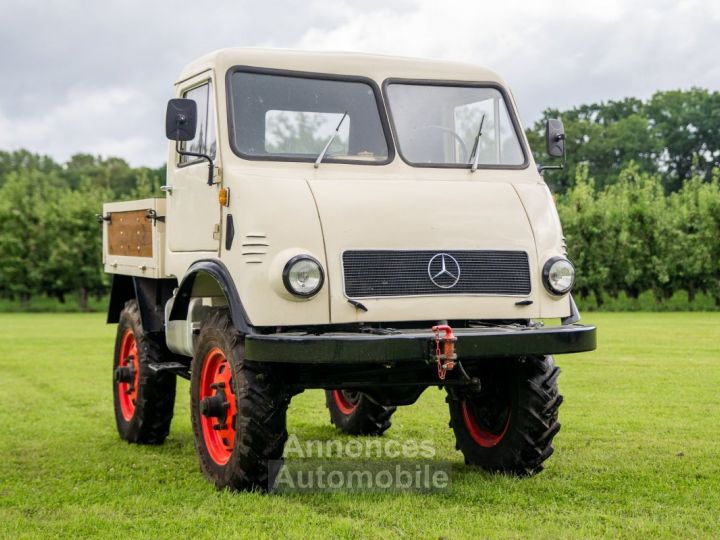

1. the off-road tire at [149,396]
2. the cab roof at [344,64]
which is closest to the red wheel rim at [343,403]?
the off-road tire at [149,396]

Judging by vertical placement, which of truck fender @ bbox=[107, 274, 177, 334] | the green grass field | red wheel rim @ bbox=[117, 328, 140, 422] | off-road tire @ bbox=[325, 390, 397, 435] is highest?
truck fender @ bbox=[107, 274, 177, 334]

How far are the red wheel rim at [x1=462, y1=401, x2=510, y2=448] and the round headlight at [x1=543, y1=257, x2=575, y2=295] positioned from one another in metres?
1.18

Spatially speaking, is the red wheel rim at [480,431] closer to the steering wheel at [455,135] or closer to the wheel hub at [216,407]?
the steering wheel at [455,135]

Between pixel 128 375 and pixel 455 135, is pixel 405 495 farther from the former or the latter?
pixel 128 375

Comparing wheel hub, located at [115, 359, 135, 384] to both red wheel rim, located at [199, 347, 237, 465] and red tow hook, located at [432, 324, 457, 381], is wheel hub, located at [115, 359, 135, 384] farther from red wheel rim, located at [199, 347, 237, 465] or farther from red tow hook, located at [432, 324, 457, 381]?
red tow hook, located at [432, 324, 457, 381]

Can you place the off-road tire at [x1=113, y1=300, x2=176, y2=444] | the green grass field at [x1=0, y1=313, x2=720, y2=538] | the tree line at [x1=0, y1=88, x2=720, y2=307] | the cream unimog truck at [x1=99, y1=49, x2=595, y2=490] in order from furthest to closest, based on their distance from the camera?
the tree line at [x1=0, y1=88, x2=720, y2=307]
the off-road tire at [x1=113, y1=300, x2=176, y2=444]
the cream unimog truck at [x1=99, y1=49, x2=595, y2=490]
the green grass field at [x1=0, y1=313, x2=720, y2=538]

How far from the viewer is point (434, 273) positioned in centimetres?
Result: 745

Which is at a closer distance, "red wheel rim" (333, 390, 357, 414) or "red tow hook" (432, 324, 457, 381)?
"red tow hook" (432, 324, 457, 381)

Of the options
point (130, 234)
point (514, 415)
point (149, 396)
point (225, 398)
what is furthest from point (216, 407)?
point (130, 234)

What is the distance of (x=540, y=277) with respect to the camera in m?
7.68

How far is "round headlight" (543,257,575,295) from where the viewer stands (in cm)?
Answer: 765

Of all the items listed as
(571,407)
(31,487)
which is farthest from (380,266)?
(571,407)

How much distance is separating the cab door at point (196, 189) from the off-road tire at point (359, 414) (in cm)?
259

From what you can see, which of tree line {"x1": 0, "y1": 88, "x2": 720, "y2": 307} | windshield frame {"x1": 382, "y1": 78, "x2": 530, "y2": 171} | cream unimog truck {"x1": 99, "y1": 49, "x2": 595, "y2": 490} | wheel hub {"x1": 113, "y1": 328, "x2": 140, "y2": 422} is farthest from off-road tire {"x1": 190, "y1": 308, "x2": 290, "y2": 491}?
tree line {"x1": 0, "y1": 88, "x2": 720, "y2": 307}
